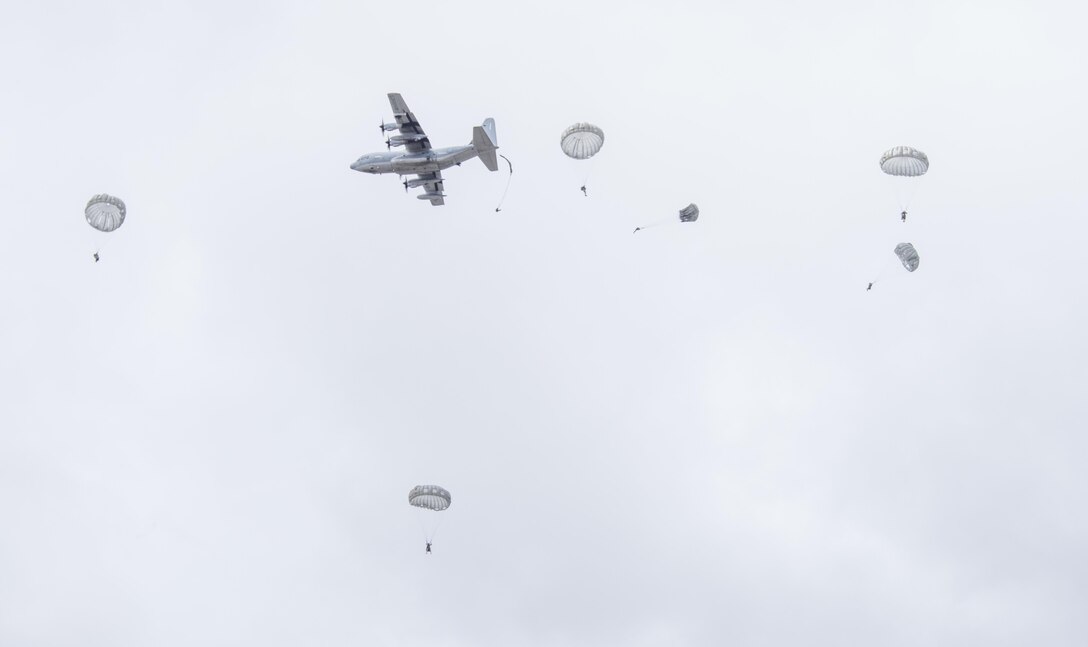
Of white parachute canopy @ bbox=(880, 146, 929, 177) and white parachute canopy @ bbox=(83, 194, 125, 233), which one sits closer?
white parachute canopy @ bbox=(880, 146, 929, 177)

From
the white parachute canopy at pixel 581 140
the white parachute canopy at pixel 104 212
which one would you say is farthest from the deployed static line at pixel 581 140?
the white parachute canopy at pixel 104 212

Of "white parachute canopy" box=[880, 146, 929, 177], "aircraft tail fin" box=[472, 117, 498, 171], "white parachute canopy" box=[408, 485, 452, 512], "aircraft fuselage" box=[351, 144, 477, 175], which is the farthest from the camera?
"aircraft fuselage" box=[351, 144, 477, 175]

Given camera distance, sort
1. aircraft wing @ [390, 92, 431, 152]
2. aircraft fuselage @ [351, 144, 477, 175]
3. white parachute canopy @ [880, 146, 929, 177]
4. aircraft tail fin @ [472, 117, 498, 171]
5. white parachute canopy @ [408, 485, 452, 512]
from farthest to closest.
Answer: aircraft fuselage @ [351, 144, 477, 175], aircraft tail fin @ [472, 117, 498, 171], aircraft wing @ [390, 92, 431, 152], white parachute canopy @ [408, 485, 452, 512], white parachute canopy @ [880, 146, 929, 177]

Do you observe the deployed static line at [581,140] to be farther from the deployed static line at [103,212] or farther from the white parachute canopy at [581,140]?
the deployed static line at [103,212]

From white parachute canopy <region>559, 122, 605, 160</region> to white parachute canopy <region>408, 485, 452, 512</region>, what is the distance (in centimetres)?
2976

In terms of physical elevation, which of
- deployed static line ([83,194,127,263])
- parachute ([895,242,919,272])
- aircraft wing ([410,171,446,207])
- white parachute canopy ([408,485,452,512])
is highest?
aircraft wing ([410,171,446,207])

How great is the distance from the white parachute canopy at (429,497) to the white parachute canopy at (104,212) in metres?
33.6

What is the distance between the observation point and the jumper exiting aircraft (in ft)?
345

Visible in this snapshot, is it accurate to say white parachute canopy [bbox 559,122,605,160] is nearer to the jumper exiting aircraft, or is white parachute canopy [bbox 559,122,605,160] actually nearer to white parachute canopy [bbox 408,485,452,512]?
the jumper exiting aircraft

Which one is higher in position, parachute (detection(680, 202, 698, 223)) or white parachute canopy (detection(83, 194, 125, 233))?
parachute (detection(680, 202, 698, 223))

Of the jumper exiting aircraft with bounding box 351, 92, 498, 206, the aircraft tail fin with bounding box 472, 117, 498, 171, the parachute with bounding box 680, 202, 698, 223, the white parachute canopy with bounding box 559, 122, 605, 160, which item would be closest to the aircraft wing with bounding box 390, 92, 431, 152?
the jumper exiting aircraft with bounding box 351, 92, 498, 206

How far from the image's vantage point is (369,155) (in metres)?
113

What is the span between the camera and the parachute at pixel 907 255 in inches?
3947

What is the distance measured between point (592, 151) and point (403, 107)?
17.8 m
